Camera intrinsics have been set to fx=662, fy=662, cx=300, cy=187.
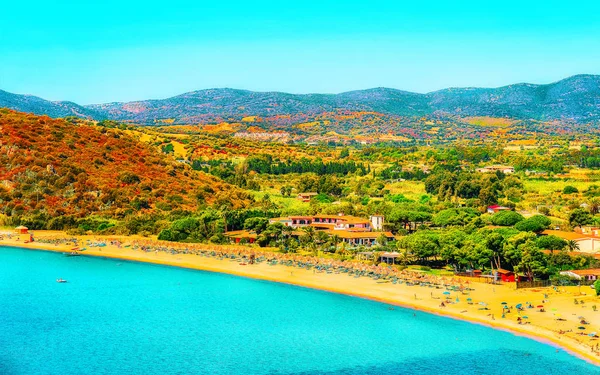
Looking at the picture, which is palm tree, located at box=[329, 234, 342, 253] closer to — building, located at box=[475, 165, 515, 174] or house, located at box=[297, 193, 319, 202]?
house, located at box=[297, 193, 319, 202]

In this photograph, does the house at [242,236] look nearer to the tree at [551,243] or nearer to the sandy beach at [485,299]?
the sandy beach at [485,299]

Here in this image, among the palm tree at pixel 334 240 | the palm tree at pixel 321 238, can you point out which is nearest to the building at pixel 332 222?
the palm tree at pixel 334 240

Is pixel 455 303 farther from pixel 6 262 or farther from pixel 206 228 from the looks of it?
pixel 6 262

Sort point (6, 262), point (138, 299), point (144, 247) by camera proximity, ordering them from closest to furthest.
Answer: point (138, 299) → point (6, 262) → point (144, 247)

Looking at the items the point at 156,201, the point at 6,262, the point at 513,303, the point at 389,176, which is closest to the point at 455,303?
the point at 513,303

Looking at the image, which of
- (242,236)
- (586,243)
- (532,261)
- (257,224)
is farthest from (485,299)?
(242,236)
